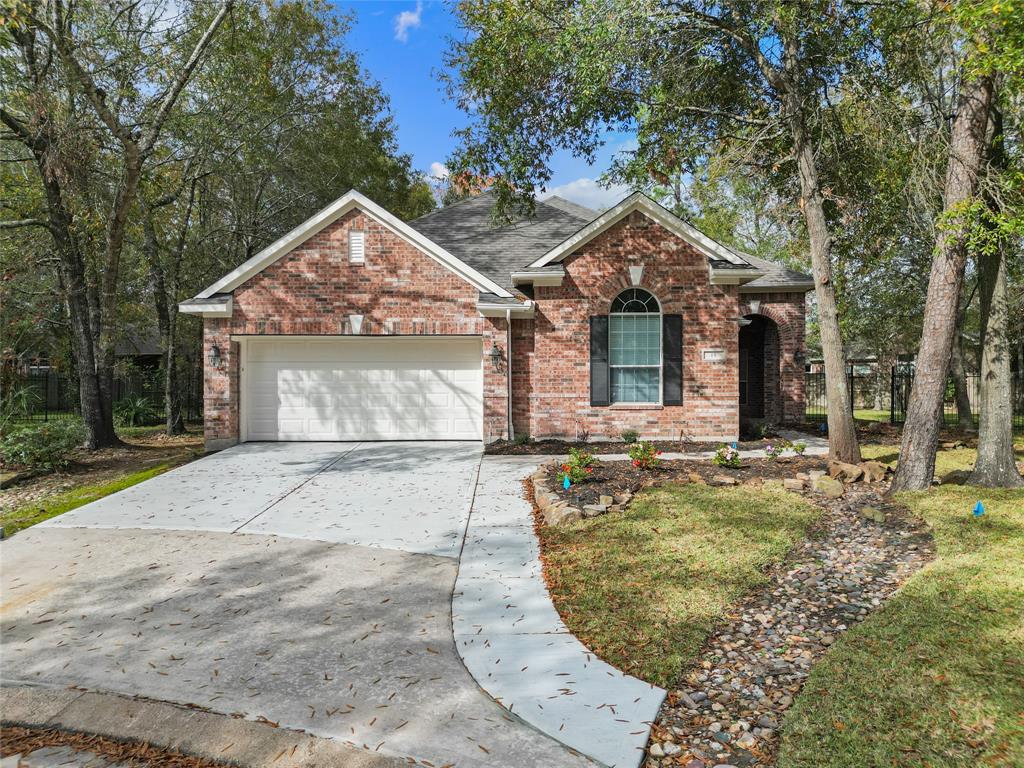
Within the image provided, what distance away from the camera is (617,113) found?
10.9 metres

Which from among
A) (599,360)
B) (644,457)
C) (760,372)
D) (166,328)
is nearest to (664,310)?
(599,360)

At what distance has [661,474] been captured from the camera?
323 inches

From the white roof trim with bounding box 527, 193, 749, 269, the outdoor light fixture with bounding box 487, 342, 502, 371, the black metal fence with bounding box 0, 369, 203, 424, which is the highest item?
the white roof trim with bounding box 527, 193, 749, 269

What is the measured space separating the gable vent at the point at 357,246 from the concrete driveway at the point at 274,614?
543cm

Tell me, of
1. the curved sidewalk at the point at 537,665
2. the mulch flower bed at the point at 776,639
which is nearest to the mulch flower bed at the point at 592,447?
the mulch flower bed at the point at 776,639

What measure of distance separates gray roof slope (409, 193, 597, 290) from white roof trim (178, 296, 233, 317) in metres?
4.71

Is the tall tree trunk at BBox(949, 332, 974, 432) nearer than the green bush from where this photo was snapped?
No

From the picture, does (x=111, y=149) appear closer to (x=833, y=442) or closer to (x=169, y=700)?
(x=169, y=700)

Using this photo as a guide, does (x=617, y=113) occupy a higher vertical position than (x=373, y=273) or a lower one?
higher

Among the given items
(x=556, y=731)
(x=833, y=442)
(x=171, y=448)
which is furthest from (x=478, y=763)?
(x=171, y=448)

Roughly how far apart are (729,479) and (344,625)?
5.61 metres

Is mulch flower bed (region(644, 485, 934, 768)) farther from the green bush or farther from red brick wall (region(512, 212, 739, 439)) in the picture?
the green bush

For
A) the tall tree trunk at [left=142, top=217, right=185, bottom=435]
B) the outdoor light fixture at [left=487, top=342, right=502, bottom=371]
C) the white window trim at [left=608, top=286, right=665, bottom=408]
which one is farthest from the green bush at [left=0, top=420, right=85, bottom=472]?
the white window trim at [left=608, top=286, right=665, bottom=408]

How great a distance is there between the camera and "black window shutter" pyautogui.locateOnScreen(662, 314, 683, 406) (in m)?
11.2
